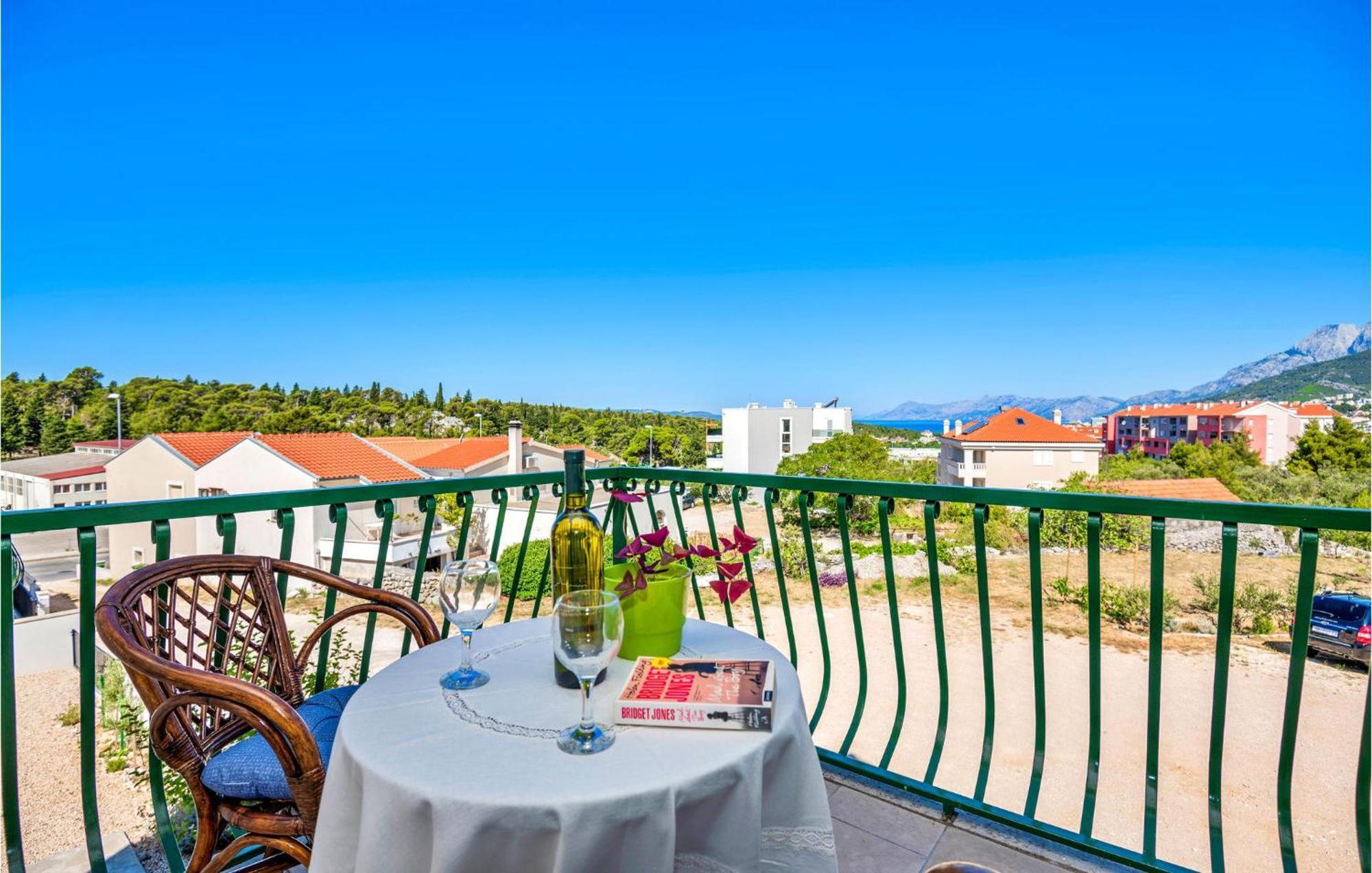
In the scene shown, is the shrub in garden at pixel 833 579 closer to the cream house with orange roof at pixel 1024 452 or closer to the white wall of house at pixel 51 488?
the cream house with orange roof at pixel 1024 452

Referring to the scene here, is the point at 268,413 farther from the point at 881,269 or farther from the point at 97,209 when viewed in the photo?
the point at 881,269

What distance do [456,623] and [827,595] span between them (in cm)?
1879

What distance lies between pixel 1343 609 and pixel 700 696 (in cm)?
1382

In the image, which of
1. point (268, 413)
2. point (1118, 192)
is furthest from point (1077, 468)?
point (268, 413)

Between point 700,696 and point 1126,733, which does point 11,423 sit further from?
point 1126,733

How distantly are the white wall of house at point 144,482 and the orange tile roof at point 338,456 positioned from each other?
3308 mm

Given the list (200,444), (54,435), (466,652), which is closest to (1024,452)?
(200,444)

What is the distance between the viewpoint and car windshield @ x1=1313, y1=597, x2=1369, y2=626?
9.28 meters

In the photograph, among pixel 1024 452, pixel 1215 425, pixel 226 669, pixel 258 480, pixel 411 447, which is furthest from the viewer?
pixel 1215 425

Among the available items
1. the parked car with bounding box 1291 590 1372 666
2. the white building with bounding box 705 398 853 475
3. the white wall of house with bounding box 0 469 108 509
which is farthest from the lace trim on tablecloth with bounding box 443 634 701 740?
the white building with bounding box 705 398 853 475

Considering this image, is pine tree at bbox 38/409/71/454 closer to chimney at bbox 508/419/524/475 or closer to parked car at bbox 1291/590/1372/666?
chimney at bbox 508/419/524/475

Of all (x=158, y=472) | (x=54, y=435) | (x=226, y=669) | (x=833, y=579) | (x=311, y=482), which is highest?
(x=226, y=669)

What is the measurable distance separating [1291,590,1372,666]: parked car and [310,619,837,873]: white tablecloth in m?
11.3

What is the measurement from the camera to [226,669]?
1.67 meters
